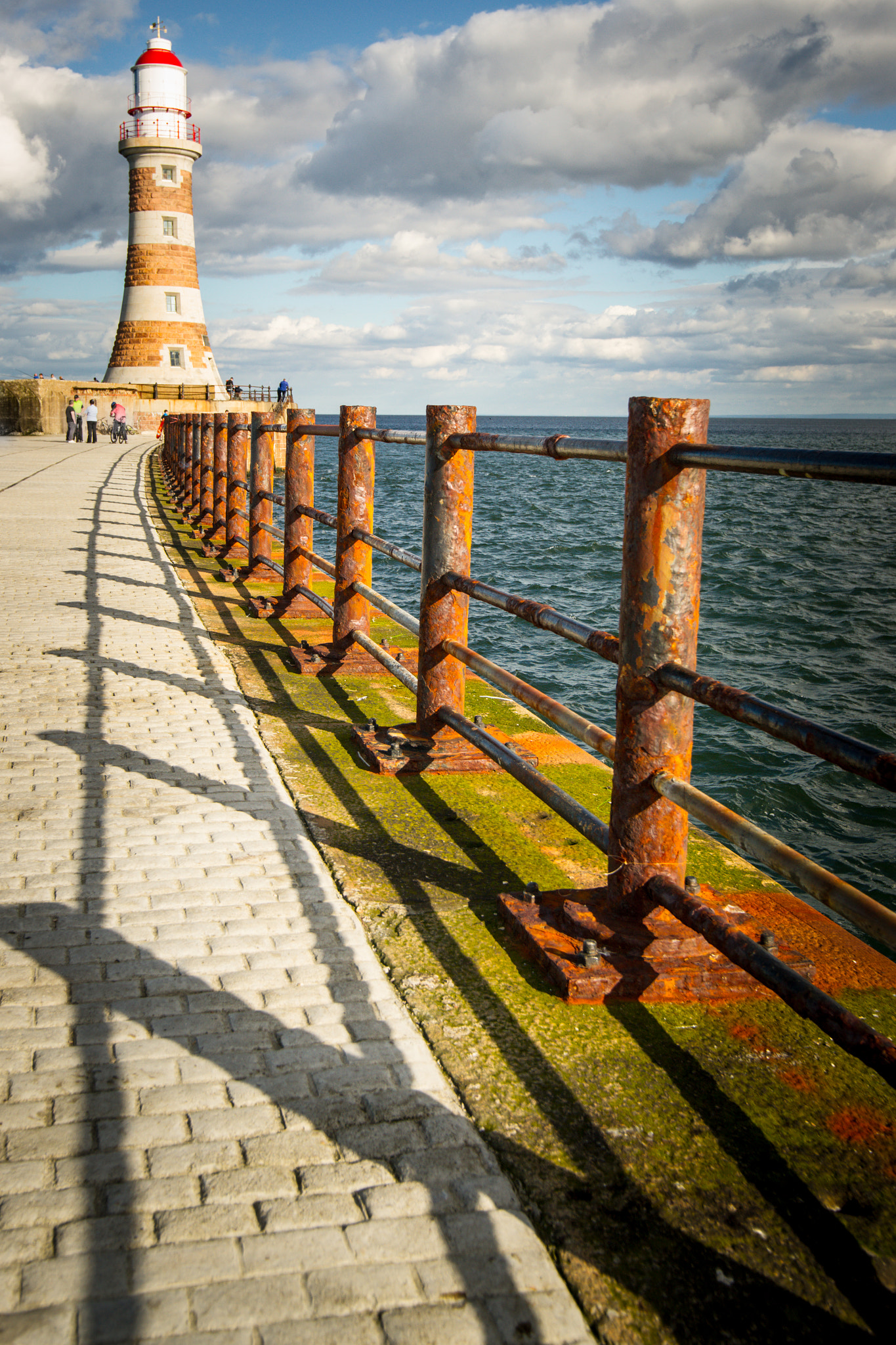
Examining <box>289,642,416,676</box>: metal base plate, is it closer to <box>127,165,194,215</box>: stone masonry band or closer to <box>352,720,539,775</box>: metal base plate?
<box>352,720,539,775</box>: metal base plate

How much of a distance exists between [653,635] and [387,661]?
253 centimetres

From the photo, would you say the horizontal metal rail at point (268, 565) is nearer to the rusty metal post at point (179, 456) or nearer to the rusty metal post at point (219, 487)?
the rusty metal post at point (219, 487)

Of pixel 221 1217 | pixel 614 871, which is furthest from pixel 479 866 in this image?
pixel 221 1217

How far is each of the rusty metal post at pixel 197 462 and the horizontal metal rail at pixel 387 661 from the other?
817 centimetres

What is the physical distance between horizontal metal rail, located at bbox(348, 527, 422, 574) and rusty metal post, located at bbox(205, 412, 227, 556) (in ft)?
17.2

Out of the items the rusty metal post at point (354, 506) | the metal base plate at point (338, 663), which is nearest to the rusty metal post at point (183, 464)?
the metal base plate at point (338, 663)

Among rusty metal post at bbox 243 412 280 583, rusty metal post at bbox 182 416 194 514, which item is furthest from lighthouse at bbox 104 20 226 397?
rusty metal post at bbox 243 412 280 583

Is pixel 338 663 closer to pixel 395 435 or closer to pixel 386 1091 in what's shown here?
pixel 395 435

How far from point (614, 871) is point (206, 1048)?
109cm

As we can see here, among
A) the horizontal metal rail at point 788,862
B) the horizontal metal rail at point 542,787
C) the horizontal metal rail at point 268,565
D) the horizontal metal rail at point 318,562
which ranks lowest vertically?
the horizontal metal rail at point 542,787

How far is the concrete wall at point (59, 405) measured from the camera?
141 ft

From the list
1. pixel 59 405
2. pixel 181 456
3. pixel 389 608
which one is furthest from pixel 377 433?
pixel 59 405

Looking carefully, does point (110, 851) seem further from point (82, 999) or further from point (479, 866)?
point (479, 866)

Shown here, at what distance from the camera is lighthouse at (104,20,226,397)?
160ft
